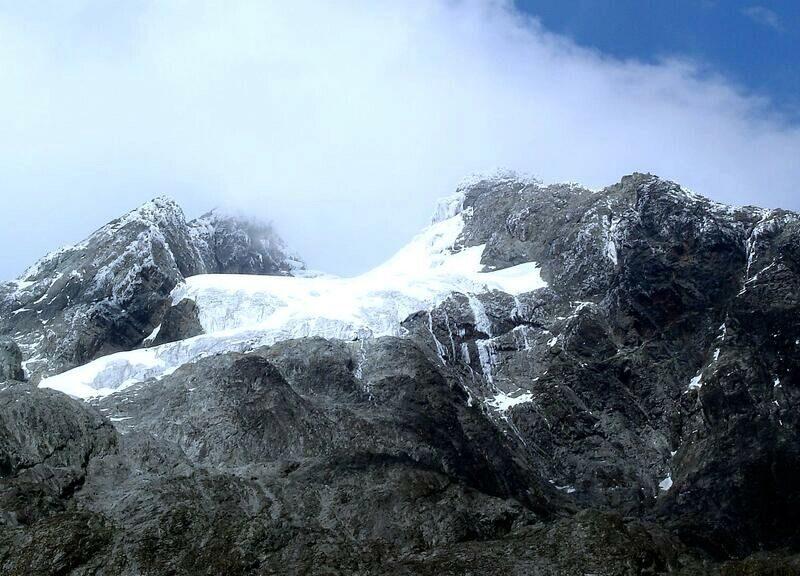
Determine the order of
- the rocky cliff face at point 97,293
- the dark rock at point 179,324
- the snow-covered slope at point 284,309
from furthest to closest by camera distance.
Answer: the dark rock at point 179,324 < the rocky cliff face at point 97,293 < the snow-covered slope at point 284,309

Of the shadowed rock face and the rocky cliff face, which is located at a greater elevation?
the rocky cliff face

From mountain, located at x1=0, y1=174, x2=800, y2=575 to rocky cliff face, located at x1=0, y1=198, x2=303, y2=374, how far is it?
4.34m

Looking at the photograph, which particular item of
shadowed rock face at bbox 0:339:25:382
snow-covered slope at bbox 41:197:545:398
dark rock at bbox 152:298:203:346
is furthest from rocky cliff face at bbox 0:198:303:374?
shadowed rock face at bbox 0:339:25:382

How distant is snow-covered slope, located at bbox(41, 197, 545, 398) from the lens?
390ft

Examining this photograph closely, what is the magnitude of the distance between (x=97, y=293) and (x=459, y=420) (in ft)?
205

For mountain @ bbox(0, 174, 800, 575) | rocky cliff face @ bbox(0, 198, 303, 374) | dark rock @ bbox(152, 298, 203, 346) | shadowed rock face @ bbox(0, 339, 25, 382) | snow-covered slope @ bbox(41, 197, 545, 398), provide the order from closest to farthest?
1. mountain @ bbox(0, 174, 800, 575)
2. shadowed rock face @ bbox(0, 339, 25, 382)
3. snow-covered slope @ bbox(41, 197, 545, 398)
4. rocky cliff face @ bbox(0, 198, 303, 374)
5. dark rock @ bbox(152, 298, 203, 346)

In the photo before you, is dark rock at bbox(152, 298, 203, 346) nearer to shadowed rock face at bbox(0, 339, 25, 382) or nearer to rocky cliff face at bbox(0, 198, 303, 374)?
rocky cliff face at bbox(0, 198, 303, 374)

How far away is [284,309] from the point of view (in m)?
135

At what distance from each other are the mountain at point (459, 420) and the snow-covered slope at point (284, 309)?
47 centimetres

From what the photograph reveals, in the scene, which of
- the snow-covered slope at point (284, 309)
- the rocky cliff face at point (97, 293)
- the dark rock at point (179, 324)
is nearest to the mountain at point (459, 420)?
the dark rock at point (179, 324)

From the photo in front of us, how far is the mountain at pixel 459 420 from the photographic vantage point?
7562cm

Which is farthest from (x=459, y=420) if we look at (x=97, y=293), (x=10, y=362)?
(x=97, y=293)

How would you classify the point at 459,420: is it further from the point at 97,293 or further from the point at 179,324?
the point at 97,293

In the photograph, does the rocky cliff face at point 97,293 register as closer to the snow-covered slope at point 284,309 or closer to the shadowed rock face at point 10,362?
the snow-covered slope at point 284,309
